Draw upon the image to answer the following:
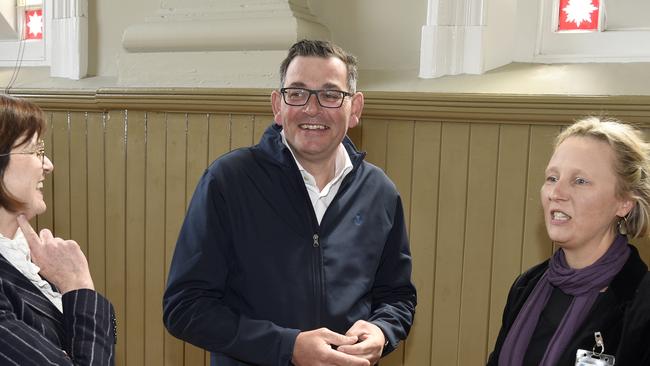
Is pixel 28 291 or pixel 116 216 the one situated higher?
pixel 28 291

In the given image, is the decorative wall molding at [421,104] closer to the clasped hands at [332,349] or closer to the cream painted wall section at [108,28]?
the cream painted wall section at [108,28]

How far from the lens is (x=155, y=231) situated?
3277 mm

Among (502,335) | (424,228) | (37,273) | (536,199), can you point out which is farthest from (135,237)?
(502,335)

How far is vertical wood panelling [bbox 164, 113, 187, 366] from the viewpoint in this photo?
3.18 meters

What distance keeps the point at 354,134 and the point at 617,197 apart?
1.39m

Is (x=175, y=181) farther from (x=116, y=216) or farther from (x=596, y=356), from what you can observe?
(x=596, y=356)

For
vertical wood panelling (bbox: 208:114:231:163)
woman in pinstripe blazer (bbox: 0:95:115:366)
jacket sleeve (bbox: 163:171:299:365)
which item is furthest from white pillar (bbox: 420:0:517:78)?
woman in pinstripe blazer (bbox: 0:95:115:366)

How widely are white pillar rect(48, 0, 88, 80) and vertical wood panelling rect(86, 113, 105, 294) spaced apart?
1.30 feet

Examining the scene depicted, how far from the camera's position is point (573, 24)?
9.25 ft

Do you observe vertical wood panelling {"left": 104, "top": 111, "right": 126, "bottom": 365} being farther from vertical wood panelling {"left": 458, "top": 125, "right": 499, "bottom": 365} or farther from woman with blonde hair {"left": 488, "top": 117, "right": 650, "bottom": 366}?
woman with blonde hair {"left": 488, "top": 117, "right": 650, "bottom": 366}

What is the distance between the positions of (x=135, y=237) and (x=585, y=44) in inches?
89.7

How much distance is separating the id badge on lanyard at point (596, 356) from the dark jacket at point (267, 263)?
53 centimetres

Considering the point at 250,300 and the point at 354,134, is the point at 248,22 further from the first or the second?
the point at 250,300

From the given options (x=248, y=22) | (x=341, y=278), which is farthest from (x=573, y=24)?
(x=341, y=278)
